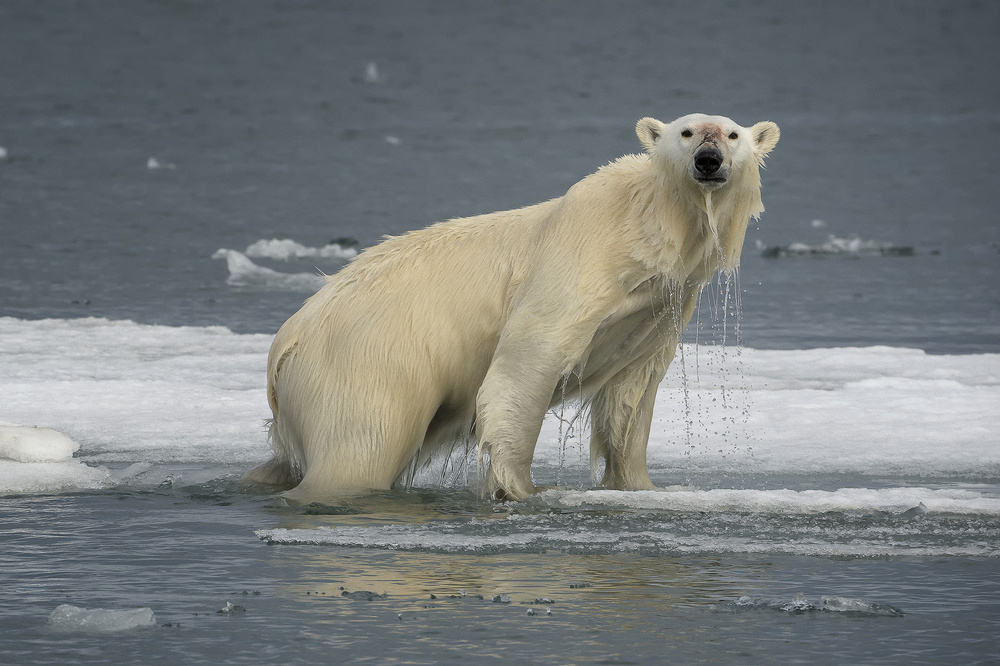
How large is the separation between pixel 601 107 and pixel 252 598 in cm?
3132

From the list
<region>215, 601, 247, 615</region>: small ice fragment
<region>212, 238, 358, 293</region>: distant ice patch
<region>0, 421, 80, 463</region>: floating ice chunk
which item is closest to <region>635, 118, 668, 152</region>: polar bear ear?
<region>215, 601, 247, 615</region>: small ice fragment

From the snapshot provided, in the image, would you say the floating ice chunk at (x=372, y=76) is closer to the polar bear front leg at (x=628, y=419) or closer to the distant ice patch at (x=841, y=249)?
the distant ice patch at (x=841, y=249)

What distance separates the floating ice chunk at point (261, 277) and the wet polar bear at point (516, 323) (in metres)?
8.24

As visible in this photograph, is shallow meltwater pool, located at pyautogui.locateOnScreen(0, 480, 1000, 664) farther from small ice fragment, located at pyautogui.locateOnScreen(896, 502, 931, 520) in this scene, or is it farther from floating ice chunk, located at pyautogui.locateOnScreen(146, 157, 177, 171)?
floating ice chunk, located at pyautogui.locateOnScreen(146, 157, 177, 171)

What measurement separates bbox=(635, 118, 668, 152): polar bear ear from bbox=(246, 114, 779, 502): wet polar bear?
12 millimetres

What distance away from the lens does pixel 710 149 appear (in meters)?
4.84

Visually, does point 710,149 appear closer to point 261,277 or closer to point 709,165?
point 709,165

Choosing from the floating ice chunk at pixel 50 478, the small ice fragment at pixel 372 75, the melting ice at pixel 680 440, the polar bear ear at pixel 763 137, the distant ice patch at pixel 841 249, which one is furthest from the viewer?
the small ice fragment at pixel 372 75

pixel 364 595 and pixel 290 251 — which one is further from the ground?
pixel 290 251

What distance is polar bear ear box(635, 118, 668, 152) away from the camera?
5250 mm

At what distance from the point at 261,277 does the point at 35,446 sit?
8.55 meters

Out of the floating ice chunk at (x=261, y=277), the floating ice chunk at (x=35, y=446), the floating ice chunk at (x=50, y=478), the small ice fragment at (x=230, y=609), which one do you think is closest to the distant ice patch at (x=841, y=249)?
the floating ice chunk at (x=261, y=277)

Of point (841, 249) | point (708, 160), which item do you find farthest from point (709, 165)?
point (841, 249)

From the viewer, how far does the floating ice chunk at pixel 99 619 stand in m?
3.49
